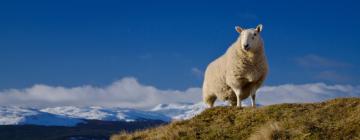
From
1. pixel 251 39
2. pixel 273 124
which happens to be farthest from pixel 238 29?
pixel 273 124

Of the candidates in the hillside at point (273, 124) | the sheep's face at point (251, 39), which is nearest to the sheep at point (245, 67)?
the sheep's face at point (251, 39)

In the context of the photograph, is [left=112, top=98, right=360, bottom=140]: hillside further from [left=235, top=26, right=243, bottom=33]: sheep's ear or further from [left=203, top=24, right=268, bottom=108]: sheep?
[left=235, top=26, right=243, bottom=33]: sheep's ear

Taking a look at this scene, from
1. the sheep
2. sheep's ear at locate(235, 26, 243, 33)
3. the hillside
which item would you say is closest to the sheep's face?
the sheep

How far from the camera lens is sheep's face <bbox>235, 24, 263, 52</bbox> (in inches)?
936

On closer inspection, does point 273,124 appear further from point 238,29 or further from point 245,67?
point 238,29

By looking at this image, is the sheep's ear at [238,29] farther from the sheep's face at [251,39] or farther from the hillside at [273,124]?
the hillside at [273,124]

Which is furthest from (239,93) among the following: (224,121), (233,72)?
(224,121)

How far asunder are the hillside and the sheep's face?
2.84 metres

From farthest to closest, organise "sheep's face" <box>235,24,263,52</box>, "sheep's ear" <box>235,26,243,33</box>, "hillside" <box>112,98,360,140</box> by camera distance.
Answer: "sheep's ear" <box>235,26,243,33</box> < "sheep's face" <box>235,24,263,52</box> < "hillside" <box>112,98,360,140</box>

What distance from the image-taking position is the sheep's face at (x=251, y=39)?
78.0 ft

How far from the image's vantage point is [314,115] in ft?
60.9

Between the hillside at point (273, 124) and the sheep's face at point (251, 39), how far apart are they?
2843 millimetres

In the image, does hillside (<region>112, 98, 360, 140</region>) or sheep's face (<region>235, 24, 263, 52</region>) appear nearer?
hillside (<region>112, 98, 360, 140</region>)

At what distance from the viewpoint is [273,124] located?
58.0 ft
